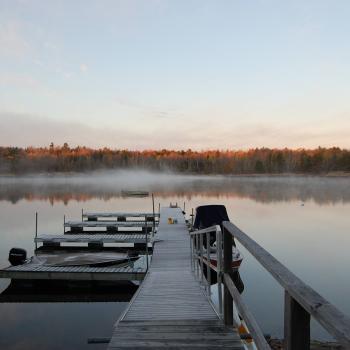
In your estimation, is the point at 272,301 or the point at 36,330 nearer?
the point at 36,330

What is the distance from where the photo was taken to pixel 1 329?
32.3 ft

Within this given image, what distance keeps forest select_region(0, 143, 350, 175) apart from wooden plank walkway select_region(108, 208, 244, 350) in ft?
446

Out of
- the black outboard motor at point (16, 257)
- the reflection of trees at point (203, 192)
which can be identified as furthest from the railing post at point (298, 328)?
the reflection of trees at point (203, 192)

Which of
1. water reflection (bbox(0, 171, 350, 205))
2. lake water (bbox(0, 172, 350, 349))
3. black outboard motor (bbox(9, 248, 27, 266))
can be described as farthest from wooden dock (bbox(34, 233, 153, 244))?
water reflection (bbox(0, 171, 350, 205))

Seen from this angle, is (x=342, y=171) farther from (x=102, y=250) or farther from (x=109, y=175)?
(x=102, y=250)

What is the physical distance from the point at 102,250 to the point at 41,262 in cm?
439

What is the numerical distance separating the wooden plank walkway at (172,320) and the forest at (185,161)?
5347 inches

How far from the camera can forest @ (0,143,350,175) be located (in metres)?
140

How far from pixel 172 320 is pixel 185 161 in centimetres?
17080

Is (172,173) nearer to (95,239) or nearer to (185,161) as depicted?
(185,161)

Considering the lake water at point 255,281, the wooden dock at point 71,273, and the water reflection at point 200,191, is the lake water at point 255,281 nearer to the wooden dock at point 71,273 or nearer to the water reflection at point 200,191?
the wooden dock at point 71,273

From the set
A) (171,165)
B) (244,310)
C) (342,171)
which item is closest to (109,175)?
(171,165)

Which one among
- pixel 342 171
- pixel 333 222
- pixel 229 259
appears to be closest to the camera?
pixel 229 259

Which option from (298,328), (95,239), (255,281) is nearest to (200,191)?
(95,239)
